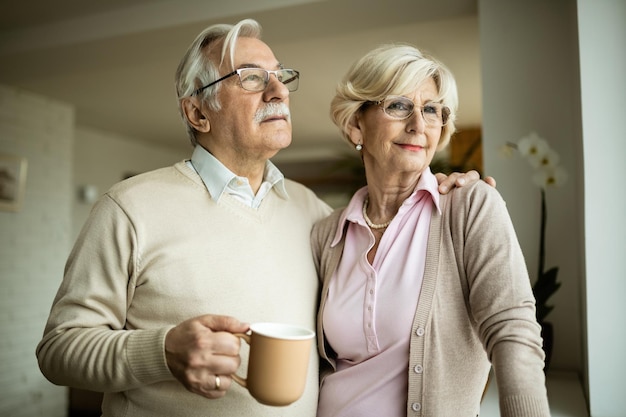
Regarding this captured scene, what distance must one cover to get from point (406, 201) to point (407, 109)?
0.80 feet

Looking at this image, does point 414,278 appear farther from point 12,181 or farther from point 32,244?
point 32,244

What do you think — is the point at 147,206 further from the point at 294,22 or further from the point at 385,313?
the point at 294,22

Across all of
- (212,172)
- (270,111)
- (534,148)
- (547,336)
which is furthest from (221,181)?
(547,336)

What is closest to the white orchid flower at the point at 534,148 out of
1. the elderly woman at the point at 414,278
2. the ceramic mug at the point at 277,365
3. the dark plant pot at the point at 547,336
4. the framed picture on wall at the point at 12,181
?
the dark plant pot at the point at 547,336

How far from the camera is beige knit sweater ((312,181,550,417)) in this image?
100 cm

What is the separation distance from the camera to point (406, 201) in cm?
133

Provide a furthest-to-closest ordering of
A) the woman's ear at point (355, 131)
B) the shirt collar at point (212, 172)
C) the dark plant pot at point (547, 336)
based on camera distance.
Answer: the dark plant pot at point (547, 336) → the woman's ear at point (355, 131) → the shirt collar at point (212, 172)

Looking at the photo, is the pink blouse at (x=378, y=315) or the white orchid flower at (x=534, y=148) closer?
the pink blouse at (x=378, y=315)

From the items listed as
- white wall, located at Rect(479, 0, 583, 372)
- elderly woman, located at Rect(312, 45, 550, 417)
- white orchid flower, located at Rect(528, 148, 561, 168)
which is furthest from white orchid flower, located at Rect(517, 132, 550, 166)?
elderly woman, located at Rect(312, 45, 550, 417)

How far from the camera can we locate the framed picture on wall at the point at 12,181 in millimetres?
4406

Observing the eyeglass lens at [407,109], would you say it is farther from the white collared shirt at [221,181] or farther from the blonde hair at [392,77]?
the white collared shirt at [221,181]

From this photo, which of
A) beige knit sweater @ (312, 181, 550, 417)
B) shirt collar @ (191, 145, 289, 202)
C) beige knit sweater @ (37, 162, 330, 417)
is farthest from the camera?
shirt collar @ (191, 145, 289, 202)

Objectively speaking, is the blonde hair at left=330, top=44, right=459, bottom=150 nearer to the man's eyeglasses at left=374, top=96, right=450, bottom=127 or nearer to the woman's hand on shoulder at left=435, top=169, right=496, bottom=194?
the man's eyeglasses at left=374, top=96, right=450, bottom=127

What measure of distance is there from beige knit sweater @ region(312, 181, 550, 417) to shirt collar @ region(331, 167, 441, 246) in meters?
0.04
